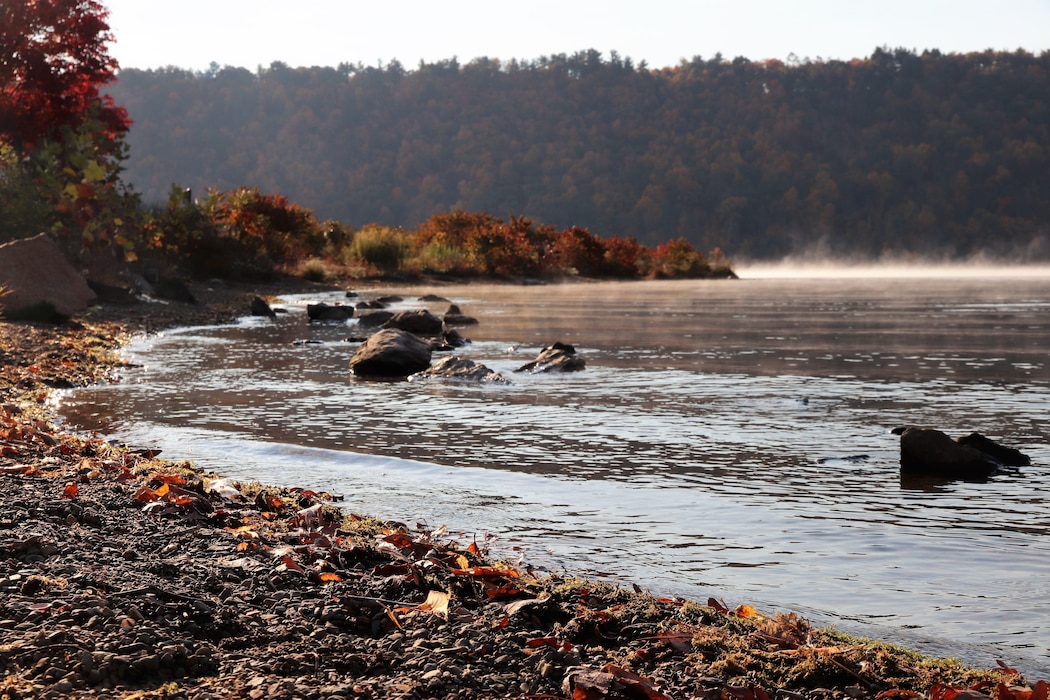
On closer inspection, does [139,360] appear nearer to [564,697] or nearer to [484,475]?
[484,475]

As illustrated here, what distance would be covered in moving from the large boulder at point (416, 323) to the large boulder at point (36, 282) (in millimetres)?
4905

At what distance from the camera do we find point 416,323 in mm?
16797

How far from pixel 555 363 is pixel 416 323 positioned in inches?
201

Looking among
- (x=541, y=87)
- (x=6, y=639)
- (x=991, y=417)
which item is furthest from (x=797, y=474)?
(x=541, y=87)

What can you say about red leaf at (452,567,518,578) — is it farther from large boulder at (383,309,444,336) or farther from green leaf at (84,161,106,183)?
green leaf at (84,161,106,183)

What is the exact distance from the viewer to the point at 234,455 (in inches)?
271

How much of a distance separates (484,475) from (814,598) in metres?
2.71

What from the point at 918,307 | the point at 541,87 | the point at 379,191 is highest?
the point at 541,87

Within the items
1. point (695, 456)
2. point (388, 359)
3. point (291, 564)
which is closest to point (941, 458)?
point (695, 456)

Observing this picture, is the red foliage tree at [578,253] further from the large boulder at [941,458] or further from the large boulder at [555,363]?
the large boulder at [941,458]

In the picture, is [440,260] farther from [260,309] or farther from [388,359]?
[388,359]

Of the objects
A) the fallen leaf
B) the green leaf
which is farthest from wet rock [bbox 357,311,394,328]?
the fallen leaf

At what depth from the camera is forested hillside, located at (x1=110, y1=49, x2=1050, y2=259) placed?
9219cm

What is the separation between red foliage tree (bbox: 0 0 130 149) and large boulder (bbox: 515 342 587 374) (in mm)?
16716
